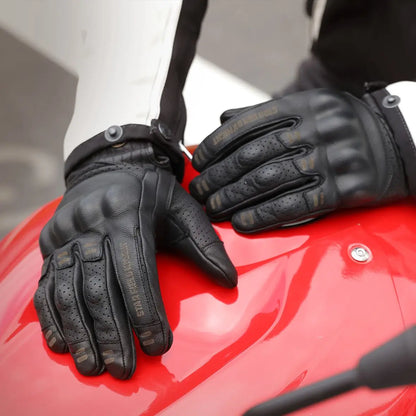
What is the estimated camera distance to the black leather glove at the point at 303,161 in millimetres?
769

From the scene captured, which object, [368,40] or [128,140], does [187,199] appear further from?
[368,40]

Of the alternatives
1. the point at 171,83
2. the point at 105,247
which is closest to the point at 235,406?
the point at 105,247

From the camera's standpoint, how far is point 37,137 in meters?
1.63

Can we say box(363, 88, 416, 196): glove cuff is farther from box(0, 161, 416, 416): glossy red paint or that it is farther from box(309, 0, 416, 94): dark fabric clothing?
box(309, 0, 416, 94): dark fabric clothing

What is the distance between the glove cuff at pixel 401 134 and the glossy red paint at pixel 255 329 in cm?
7

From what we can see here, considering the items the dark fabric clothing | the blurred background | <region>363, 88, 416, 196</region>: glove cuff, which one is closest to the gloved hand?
<region>363, 88, 416, 196</region>: glove cuff

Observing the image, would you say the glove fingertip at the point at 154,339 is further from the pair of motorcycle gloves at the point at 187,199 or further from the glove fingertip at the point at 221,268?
the glove fingertip at the point at 221,268

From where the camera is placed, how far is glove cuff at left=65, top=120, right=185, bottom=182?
2.65ft

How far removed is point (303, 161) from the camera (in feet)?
2.53

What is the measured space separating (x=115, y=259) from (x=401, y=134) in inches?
19.5

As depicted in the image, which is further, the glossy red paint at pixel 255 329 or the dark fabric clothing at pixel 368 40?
the dark fabric clothing at pixel 368 40

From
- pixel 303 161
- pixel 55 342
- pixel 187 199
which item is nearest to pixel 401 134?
pixel 303 161

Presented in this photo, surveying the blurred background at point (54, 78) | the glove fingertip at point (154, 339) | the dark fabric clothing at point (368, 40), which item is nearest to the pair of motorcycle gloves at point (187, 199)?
the glove fingertip at point (154, 339)

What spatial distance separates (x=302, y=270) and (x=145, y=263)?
23 cm
